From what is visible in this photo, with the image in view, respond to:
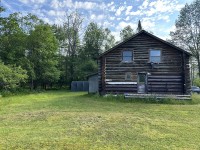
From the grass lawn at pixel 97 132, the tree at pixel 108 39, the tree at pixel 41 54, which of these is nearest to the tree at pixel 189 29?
the tree at pixel 108 39

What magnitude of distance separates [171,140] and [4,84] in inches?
766

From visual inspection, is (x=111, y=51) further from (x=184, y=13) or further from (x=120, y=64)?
(x=184, y=13)

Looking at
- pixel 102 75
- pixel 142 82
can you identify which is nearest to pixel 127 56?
pixel 142 82

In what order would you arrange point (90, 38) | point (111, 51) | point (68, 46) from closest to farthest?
1. point (111, 51)
2. point (68, 46)
3. point (90, 38)

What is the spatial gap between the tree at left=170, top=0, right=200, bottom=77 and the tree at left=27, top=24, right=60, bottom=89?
83.2 feet

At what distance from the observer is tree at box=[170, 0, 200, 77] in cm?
4400

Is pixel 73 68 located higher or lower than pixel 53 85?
higher

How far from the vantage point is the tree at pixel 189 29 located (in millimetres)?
44000

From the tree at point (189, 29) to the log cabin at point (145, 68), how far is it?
2632 centimetres

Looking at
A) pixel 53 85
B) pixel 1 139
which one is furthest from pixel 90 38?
pixel 1 139

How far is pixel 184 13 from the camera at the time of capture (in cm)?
4525

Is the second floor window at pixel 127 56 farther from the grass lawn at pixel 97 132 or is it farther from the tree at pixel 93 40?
the tree at pixel 93 40

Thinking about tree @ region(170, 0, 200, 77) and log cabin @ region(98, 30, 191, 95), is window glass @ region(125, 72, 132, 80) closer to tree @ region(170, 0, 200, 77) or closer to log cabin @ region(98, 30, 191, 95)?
log cabin @ region(98, 30, 191, 95)

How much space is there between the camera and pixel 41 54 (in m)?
36.2
